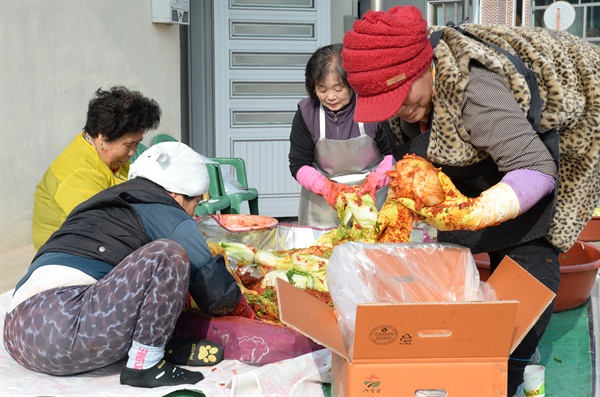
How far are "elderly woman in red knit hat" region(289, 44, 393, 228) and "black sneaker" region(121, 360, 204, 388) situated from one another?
1.71 metres

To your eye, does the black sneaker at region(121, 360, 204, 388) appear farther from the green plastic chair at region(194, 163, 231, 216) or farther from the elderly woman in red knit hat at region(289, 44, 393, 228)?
the green plastic chair at region(194, 163, 231, 216)

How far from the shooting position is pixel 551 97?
2834mm

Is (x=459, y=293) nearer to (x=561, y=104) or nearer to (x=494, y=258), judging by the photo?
(x=494, y=258)

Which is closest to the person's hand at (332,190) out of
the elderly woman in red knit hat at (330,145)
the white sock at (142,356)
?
the elderly woman in red knit hat at (330,145)

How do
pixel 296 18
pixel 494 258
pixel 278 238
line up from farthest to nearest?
pixel 296 18
pixel 278 238
pixel 494 258

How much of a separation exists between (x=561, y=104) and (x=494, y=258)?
0.78m

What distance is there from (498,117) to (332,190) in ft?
7.16

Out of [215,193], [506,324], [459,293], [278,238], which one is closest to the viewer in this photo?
[506,324]

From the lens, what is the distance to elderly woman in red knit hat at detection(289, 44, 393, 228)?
15.5 ft

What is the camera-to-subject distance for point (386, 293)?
3.00m

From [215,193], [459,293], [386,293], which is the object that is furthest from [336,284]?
[215,193]

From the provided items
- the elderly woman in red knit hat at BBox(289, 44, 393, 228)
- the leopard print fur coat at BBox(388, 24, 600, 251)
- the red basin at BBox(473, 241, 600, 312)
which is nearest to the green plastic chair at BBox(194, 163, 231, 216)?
the elderly woman in red knit hat at BBox(289, 44, 393, 228)

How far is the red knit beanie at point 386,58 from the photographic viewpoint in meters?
2.68

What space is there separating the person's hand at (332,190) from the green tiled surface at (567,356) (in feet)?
4.45
